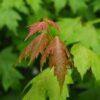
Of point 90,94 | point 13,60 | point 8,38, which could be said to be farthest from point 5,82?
point 90,94

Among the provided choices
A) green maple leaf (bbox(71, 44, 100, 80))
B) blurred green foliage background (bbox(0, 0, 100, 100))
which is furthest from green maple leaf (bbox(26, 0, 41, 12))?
green maple leaf (bbox(71, 44, 100, 80))

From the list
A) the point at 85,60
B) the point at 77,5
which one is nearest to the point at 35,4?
the point at 77,5

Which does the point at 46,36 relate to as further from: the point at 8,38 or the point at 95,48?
the point at 8,38

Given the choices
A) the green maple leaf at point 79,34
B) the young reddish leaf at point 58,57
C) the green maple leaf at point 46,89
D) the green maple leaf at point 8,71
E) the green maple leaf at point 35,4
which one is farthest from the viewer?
the green maple leaf at point 8,71

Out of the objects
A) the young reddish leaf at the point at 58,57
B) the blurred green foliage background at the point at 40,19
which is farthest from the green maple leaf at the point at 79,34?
the young reddish leaf at the point at 58,57

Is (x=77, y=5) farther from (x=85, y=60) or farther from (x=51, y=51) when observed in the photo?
(x=51, y=51)

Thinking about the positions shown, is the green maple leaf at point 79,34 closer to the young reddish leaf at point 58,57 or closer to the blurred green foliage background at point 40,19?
the blurred green foliage background at point 40,19

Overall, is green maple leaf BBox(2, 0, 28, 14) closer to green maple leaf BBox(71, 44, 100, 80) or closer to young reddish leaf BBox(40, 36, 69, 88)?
green maple leaf BBox(71, 44, 100, 80)

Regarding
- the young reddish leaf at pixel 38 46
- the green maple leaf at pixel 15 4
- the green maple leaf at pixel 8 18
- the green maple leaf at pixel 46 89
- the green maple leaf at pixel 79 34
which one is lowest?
the green maple leaf at pixel 46 89
